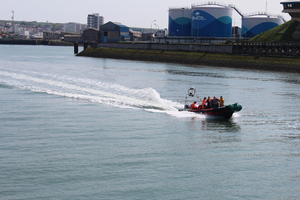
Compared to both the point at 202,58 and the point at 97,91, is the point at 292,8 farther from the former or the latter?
the point at 97,91

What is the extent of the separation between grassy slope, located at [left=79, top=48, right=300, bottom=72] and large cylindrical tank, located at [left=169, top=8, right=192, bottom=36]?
1718cm

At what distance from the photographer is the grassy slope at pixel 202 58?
108438 mm

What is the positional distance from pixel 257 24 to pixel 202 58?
4190 centimetres

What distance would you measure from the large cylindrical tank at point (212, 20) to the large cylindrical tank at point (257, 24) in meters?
10.5

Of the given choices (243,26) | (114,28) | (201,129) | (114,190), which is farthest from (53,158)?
(114,28)

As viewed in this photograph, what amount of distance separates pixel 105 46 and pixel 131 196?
152 metres

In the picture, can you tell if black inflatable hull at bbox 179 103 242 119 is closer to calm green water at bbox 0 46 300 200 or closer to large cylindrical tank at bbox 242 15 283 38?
calm green water at bbox 0 46 300 200

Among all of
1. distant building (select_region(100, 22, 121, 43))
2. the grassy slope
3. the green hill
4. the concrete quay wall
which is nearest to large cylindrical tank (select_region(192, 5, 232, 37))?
the concrete quay wall

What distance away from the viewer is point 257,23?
163750mm

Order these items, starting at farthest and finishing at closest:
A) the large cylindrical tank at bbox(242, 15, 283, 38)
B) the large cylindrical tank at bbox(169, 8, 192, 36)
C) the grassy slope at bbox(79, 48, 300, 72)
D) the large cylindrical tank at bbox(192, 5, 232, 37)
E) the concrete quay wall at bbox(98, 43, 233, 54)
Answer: the large cylindrical tank at bbox(169, 8, 192, 36) < the large cylindrical tank at bbox(242, 15, 283, 38) < the large cylindrical tank at bbox(192, 5, 232, 37) < the concrete quay wall at bbox(98, 43, 233, 54) < the grassy slope at bbox(79, 48, 300, 72)

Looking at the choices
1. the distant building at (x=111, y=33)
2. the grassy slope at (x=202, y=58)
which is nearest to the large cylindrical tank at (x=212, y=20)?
the grassy slope at (x=202, y=58)

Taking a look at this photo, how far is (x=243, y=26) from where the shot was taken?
16825 cm

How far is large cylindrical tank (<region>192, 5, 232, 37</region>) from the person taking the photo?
15450cm

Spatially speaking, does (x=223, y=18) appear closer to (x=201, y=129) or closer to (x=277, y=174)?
(x=201, y=129)
